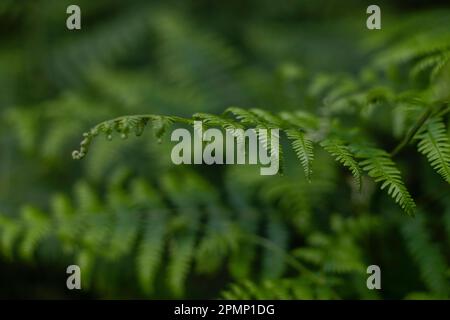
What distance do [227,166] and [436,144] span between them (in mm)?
1158

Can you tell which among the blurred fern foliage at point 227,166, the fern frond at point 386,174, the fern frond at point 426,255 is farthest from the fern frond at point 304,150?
the fern frond at point 426,255

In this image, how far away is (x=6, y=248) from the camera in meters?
1.62

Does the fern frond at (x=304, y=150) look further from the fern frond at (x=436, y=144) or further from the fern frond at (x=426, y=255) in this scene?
the fern frond at (x=426, y=255)

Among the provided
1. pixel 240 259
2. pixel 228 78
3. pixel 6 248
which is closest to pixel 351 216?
pixel 240 259

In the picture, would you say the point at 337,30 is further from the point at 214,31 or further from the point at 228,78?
the point at 228,78

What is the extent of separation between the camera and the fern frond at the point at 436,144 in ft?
3.61

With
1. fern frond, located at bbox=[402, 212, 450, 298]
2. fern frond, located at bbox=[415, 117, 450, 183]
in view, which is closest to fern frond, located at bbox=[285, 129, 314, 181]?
fern frond, located at bbox=[415, 117, 450, 183]

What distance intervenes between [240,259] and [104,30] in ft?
6.08

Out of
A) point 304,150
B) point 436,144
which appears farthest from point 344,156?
point 436,144

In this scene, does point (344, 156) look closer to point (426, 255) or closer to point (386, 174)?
point (386, 174)

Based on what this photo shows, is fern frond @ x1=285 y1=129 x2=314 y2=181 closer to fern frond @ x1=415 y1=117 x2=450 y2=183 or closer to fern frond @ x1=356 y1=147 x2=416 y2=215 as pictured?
fern frond @ x1=356 y1=147 x2=416 y2=215

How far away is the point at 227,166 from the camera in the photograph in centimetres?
219

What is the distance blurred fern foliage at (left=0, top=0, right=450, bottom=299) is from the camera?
4.71 ft

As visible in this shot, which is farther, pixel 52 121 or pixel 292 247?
pixel 52 121
